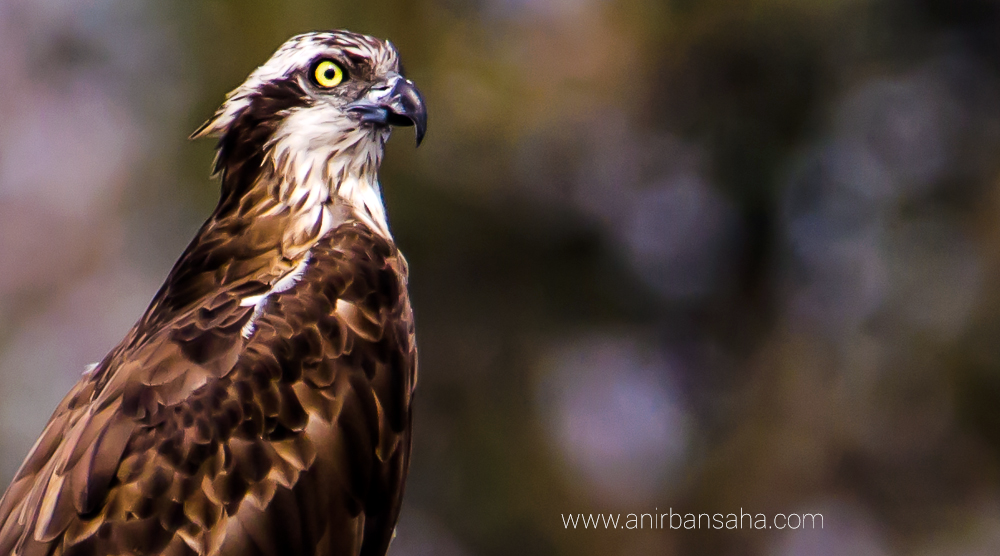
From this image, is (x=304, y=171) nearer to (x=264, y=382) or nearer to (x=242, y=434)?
(x=264, y=382)

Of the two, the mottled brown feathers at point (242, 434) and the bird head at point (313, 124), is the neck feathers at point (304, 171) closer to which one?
the bird head at point (313, 124)

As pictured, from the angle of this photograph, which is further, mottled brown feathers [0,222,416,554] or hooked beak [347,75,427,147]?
hooked beak [347,75,427,147]

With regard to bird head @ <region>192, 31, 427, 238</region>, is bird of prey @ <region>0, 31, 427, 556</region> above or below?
below

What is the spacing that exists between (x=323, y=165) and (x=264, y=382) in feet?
4.57

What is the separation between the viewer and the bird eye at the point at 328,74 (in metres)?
4.96

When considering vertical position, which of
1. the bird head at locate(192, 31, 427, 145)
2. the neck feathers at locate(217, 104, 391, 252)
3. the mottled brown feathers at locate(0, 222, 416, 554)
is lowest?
the mottled brown feathers at locate(0, 222, 416, 554)

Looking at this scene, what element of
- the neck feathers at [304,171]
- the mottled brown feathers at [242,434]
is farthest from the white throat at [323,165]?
the mottled brown feathers at [242,434]

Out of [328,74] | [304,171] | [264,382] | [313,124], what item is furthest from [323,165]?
[264,382]

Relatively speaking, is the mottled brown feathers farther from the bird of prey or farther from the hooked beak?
the hooked beak

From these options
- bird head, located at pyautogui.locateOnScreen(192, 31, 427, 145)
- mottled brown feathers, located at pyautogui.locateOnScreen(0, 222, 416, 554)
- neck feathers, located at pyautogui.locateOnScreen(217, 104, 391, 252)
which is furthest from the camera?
bird head, located at pyautogui.locateOnScreen(192, 31, 427, 145)

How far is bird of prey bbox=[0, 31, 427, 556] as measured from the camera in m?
3.68

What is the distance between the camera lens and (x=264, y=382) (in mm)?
3865

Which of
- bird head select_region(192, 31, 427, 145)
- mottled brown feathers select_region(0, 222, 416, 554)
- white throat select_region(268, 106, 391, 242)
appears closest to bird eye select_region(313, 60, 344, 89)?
bird head select_region(192, 31, 427, 145)

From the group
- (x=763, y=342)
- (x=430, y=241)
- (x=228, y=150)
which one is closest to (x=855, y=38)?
(x=763, y=342)
